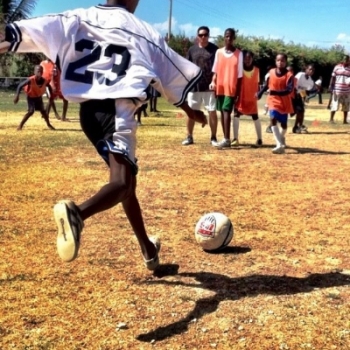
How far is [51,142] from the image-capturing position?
11602mm

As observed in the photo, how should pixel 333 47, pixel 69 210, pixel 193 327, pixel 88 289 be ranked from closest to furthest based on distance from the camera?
pixel 69 210
pixel 193 327
pixel 88 289
pixel 333 47

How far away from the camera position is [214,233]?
471cm

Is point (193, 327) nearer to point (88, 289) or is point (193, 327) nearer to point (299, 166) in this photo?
point (88, 289)

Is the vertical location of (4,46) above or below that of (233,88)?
above

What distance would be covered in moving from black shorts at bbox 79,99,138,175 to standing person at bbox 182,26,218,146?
743cm

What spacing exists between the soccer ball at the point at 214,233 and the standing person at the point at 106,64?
1.20m

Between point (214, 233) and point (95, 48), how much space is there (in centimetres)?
181

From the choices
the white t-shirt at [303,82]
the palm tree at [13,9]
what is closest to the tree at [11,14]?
the palm tree at [13,9]

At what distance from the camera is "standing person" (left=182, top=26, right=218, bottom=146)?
11.2 m

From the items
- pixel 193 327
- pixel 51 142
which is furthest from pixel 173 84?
pixel 51 142

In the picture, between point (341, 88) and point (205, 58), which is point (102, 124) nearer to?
point (205, 58)

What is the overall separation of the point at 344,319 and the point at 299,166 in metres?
5.79

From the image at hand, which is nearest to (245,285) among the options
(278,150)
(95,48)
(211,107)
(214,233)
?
(214,233)

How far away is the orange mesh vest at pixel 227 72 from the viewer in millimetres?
10836
